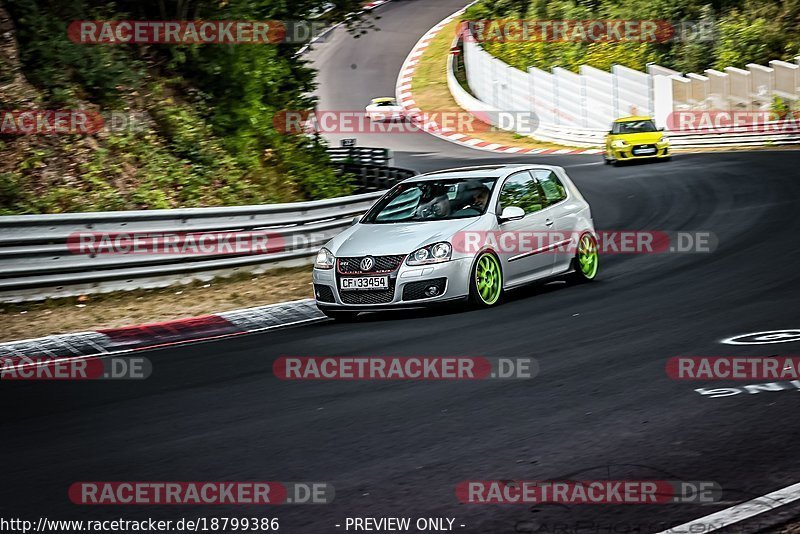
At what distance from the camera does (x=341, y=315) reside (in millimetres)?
12078

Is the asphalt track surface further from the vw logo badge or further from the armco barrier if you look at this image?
the armco barrier

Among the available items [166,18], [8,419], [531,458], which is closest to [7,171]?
[166,18]

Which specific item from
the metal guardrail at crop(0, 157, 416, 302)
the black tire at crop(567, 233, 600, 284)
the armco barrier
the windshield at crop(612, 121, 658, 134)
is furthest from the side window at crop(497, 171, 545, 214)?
the armco barrier

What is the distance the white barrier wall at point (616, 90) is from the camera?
37.9 m

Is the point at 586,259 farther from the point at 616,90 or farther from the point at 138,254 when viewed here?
the point at 616,90

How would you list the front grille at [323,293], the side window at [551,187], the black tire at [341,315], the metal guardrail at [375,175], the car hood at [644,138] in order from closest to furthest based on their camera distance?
the front grille at [323,293], the black tire at [341,315], the side window at [551,187], the metal guardrail at [375,175], the car hood at [644,138]

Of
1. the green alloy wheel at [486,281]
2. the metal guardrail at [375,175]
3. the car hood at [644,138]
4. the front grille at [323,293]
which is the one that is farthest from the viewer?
the car hood at [644,138]

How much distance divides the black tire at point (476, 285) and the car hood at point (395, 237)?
1.19 feet

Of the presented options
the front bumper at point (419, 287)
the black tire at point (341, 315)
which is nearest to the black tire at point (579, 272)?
the front bumper at point (419, 287)

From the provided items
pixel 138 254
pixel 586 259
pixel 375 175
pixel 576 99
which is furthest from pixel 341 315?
pixel 576 99

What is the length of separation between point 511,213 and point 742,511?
7.12m

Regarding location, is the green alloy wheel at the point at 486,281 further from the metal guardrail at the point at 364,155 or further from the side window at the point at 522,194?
the metal guardrail at the point at 364,155

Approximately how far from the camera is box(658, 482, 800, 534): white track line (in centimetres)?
473

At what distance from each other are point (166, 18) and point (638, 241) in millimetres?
8678
